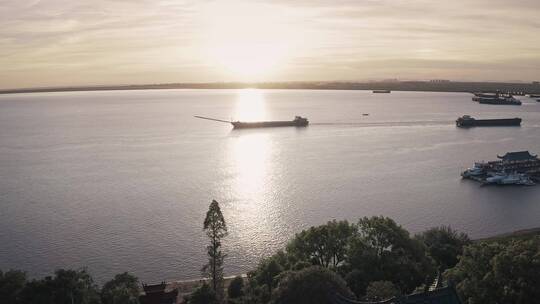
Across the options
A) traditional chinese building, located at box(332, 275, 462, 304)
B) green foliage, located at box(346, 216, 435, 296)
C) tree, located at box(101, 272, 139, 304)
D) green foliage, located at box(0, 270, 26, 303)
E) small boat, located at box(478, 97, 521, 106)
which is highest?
small boat, located at box(478, 97, 521, 106)

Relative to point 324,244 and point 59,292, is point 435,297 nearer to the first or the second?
point 324,244

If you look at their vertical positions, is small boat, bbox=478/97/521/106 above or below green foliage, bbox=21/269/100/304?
above

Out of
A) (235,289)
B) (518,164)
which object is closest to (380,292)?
(235,289)

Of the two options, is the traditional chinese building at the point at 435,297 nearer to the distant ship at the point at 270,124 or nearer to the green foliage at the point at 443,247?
the green foliage at the point at 443,247

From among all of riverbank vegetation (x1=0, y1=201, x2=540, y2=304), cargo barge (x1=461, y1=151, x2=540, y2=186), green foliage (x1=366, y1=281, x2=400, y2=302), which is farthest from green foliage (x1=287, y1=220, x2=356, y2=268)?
cargo barge (x1=461, y1=151, x2=540, y2=186)

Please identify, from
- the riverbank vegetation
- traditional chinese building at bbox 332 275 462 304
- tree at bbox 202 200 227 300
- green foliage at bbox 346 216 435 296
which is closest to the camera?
traditional chinese building at bbox 332 275 462 304

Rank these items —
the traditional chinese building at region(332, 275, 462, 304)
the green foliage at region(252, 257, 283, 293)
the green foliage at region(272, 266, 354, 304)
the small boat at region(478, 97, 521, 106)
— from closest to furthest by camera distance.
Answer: the traditional chinese building at region(332, 275, 462, 304)
the green foliage at region(272, 266, 354, 304)
the green foliage at region(252, 257, 283, 293)
the small boat at region(478, 97, 521, 106)

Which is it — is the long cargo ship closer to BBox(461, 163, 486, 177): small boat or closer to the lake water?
the lake water
